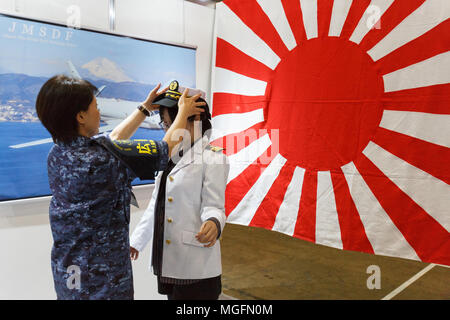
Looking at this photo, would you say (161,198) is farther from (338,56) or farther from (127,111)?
(338,56)

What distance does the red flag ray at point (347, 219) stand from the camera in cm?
159

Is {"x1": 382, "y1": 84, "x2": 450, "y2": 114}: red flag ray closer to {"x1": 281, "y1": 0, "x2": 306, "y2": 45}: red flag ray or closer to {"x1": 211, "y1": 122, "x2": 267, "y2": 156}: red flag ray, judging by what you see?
{"x1": 281, "y1": 0, "x2": 306, "y2": 45}: red flag ray

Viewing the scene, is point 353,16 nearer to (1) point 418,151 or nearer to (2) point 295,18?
(2) point 295,18

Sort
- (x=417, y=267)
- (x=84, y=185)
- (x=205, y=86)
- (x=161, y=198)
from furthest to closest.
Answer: (x=417, y=267) < (x=205, y=86) < (x=161, y=198) < (x=84, y=185)

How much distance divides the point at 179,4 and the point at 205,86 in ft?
1.73

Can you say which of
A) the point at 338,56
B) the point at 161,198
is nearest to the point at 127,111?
the point at 161,198

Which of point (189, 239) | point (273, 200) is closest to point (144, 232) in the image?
point (189, 239)

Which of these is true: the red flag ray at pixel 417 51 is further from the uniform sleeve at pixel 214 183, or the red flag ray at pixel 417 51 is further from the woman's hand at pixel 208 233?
the woman's hand at pixel 208 233

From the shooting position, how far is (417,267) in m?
3.60

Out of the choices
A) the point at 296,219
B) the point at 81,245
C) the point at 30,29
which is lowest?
the point at 296,219

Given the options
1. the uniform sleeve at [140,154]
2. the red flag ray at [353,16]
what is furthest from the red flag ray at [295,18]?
the uniform sleeve at [140,154]

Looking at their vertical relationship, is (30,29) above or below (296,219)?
above

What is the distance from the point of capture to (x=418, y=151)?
1.44 meters

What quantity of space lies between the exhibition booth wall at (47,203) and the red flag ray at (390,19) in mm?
1086
